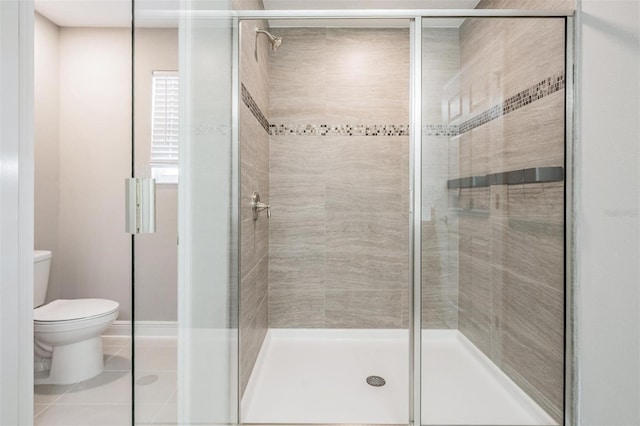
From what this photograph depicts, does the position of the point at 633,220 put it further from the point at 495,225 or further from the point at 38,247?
the point at 38,247

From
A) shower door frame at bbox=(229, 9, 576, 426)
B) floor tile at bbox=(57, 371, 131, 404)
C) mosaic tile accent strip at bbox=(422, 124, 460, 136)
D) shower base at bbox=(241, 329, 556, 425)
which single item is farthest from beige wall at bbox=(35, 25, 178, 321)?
shower base at bbox=(241, 329, 556, 425)

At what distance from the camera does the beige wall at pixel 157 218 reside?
0.86 m

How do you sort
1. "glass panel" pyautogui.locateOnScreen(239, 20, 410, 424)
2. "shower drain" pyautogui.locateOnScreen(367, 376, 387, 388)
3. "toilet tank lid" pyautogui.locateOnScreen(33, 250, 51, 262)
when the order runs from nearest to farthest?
"toilet tank lid" pyautogui.locateOnScreen(33, 250, 51, 262)
"shower drain" pyautogui.locateOnScreen(367, 376, 387, 388)
"glass panel" pyautogui.locateOnScreen(239, 20, 410, 424)

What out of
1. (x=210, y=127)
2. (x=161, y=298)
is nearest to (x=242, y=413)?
(x=161, y=298)

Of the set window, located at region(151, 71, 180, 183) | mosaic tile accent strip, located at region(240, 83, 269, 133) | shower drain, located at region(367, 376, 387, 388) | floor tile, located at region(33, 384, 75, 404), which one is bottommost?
shower drain, located at region(367, 376, 387, 388)

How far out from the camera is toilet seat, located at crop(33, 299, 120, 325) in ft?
2.10

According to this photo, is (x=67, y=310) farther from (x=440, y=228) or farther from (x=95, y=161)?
(x=440, y=228)

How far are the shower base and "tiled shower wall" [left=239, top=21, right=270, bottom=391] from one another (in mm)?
178

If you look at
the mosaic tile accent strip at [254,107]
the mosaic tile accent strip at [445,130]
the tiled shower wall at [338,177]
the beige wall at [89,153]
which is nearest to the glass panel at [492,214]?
the mosaic tile accent strip at [445,130]

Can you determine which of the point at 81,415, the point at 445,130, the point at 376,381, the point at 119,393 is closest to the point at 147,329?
the point at 119,393

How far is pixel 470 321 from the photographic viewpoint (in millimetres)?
1621

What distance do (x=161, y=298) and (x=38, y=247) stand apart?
1.31ft

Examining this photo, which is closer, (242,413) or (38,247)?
(38,247)

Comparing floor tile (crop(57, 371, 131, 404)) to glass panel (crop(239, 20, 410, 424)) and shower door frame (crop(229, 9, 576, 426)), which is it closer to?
A: shower door frame (crop(229, 9, 576, 426))
